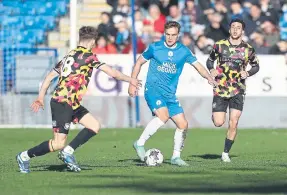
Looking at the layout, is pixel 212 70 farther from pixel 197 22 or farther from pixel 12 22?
pixel 12 22

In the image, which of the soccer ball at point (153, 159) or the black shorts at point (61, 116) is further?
the soccer ball at point (153, 159)

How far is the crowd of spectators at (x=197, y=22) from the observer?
2698 centimetres

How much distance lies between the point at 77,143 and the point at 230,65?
3.90 m

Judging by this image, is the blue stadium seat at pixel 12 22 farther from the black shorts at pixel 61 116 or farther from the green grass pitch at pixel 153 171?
the black shorts at pixel 61 116

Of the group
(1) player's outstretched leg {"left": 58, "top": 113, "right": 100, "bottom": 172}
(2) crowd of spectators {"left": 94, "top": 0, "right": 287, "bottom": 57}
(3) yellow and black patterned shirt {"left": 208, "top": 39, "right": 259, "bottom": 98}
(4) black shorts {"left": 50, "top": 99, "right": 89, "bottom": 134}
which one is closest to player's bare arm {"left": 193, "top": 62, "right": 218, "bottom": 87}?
(3) yellow and black patterned shirt {"left": 208, "top": 39, "right": 259, "bottom": 98}

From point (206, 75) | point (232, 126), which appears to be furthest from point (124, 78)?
point (232, 126)

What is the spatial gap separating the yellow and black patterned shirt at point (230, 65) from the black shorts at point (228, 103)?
0.22ft

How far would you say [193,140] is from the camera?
2148 cm

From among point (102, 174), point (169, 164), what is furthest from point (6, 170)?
point (169, 164)

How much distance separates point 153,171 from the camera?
44.5 feet

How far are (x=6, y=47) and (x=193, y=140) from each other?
738 centimetres

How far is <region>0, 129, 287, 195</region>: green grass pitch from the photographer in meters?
11.2

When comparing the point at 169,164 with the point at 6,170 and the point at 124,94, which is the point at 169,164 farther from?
the point at 124,94

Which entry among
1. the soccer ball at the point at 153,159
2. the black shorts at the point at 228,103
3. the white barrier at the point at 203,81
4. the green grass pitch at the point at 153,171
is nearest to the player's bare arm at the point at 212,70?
the black shorts at the point at 228,103
